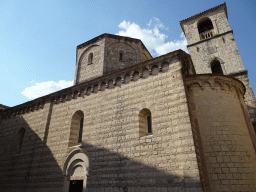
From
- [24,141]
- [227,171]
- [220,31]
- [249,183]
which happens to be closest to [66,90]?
[24,141]

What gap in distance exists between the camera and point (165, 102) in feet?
25.1

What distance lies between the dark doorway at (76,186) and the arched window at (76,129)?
76.5 inches

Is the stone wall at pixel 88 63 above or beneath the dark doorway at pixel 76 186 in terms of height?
above

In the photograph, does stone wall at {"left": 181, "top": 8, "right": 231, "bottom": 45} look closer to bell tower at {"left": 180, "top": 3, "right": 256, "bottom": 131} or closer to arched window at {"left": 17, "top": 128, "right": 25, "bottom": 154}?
bell tower at {"left": 180, "top": 3, "right": 256, "bottom": 131}

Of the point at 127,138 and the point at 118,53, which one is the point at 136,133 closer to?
the point at 127,138

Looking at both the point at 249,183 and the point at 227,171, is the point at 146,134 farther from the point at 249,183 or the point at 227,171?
the point at 249,183

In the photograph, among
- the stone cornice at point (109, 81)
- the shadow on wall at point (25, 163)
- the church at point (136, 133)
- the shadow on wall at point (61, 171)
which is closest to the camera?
the shadow on wall at point (61, 171)

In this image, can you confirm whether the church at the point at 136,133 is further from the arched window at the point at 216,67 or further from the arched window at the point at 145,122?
the arched window at the point at 216,67

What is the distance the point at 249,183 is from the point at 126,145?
492cm

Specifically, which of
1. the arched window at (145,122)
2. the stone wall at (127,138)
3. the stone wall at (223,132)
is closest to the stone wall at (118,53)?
the stone wall at (127,138)

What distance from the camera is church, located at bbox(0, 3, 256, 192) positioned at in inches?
268

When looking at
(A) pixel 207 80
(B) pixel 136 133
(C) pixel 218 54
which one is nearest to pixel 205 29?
(C) pixel 218 54

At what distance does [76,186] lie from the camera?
8.68m

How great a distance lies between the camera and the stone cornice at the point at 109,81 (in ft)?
27.4
